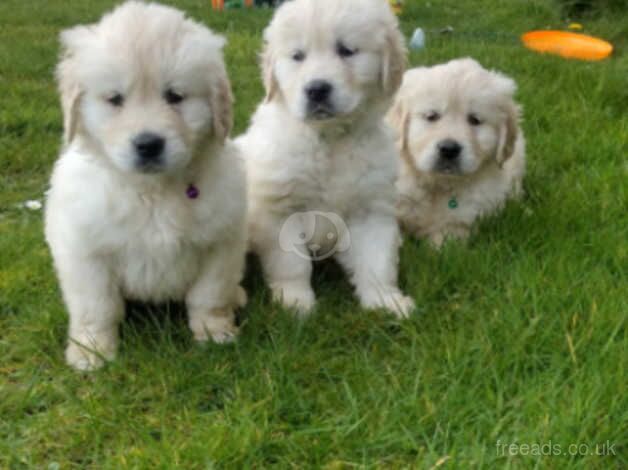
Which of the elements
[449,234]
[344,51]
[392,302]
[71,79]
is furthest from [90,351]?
[449,234]

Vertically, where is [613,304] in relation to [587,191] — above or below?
above

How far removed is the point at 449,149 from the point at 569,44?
4434 mm

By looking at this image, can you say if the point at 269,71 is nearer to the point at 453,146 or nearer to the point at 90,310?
the point at 453,146

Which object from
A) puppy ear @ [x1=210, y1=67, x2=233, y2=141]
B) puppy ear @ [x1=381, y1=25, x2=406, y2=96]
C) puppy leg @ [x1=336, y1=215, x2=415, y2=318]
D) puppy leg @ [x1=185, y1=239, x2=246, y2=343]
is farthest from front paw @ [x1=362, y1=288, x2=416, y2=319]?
puppy ear @ [x1=210, y1=67, x2=233, y2=141]

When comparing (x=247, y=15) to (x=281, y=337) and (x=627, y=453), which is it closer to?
(x=281, y=337)

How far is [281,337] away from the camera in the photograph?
2.67 metres

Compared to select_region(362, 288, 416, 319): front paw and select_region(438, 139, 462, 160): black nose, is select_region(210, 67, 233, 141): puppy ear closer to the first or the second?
select_region(362, 288, 416, 319): front paw

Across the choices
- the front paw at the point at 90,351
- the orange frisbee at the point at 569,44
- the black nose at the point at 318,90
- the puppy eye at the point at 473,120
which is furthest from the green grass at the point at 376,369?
the orange frisbee at the point at 569,44

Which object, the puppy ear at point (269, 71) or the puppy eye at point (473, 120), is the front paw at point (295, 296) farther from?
the puppy eye at point (473, 120)

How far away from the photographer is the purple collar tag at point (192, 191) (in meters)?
2.56

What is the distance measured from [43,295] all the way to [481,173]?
2.30m

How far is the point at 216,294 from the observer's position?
2.71 metres

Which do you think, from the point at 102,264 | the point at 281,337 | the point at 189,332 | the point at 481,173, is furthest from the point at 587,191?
the point at 102,264

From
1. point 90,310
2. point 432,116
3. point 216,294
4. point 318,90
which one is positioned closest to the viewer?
point 90,310
